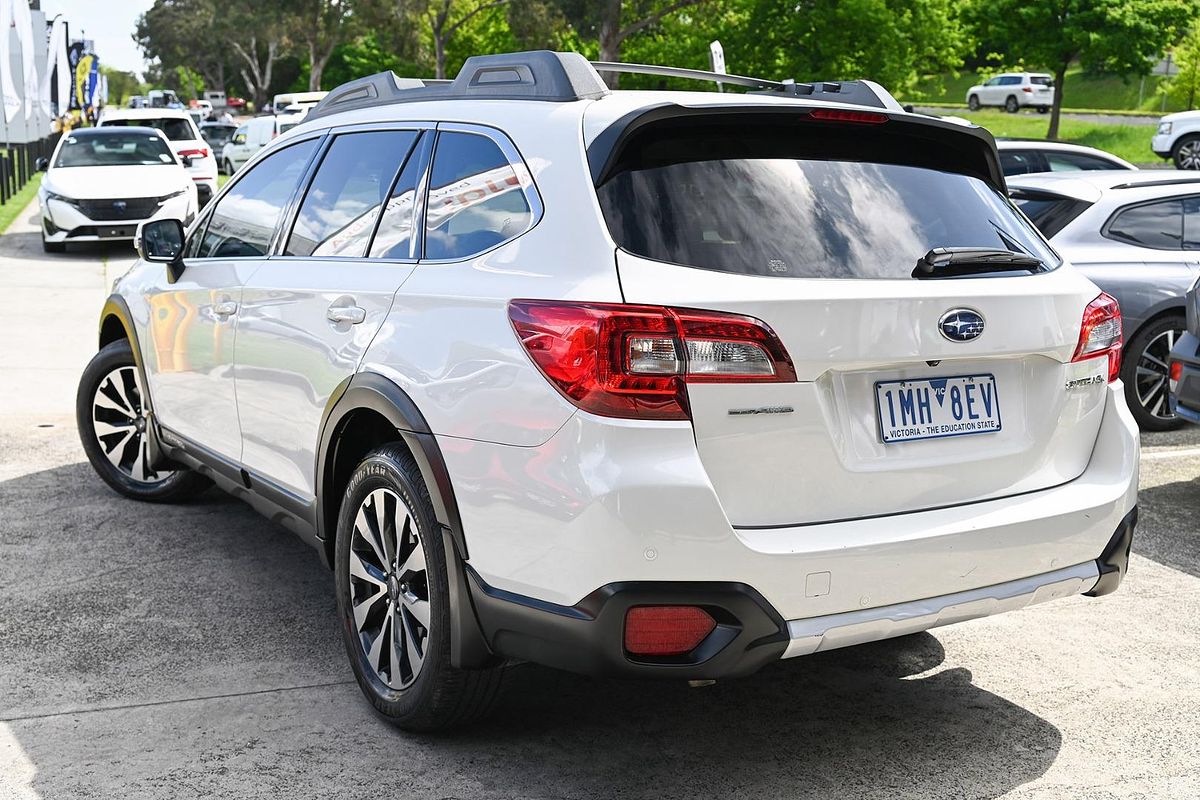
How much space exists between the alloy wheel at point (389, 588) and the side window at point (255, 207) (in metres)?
1.39

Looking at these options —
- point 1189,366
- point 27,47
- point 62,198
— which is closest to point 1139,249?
point 1189,366

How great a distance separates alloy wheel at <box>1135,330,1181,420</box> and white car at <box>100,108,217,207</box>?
17.3 m

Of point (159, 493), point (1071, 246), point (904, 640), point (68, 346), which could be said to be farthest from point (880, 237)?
point (68, 346)

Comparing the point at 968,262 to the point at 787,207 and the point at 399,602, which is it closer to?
the point at 787,207

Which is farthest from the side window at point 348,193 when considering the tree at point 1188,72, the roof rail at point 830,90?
the tree at point 1188,72

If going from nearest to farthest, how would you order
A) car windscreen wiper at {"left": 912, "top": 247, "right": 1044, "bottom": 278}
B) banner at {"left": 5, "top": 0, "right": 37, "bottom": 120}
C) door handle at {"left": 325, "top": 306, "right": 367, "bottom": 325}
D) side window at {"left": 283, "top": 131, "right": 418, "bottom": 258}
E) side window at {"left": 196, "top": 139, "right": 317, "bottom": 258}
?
car windscreen wiper at {"left": 912, "top": 247, "right": 1044, "bottom": 278}, door handle at {"left": 325, "top": 306, "right": 367, "bottom": 325}, side window at {"left": 283, "top": 131, "right": 418, "bottom": 258}, side window at {"left": 196, "top": 139, "right": 317, "bottom": 258}, banner at {"left": 5, "top": 0, "right": 37, "bottom": 120}

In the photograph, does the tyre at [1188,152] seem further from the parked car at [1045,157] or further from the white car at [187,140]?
the white car at [187,140]

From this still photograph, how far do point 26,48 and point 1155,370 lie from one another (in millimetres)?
25624

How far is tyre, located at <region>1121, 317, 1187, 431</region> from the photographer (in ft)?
27.9

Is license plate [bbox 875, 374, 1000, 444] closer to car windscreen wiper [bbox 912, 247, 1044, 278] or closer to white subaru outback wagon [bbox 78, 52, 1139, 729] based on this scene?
white subaru outback wagon [bbox 78, 52, 1139, 729]

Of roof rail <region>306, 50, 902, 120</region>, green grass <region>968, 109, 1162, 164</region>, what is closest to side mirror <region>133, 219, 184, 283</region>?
roof rail <region>306, 50, 902, 120</region>

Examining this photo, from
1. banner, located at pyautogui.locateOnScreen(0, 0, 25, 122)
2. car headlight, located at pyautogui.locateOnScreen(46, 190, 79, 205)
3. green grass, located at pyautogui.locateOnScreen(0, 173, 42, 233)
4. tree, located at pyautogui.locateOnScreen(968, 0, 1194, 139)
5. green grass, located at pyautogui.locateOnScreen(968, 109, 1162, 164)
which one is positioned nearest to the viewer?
car headlight, located at pyautogui.locateOnScreen(46, 190, 79, 205)

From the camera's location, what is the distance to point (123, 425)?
651 cm

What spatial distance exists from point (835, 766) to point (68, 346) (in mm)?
9091
